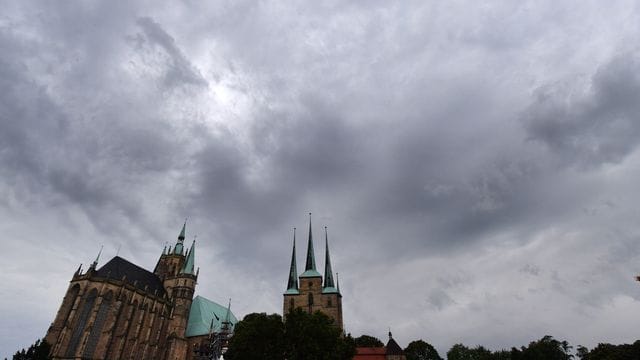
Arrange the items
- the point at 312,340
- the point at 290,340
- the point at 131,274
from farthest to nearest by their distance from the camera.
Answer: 1. the point at 131,274
2. the point at 290,340
3. the point at 312,340

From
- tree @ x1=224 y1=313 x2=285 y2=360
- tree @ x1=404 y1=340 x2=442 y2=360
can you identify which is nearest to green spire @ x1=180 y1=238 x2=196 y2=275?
tree @ x1=224 y1=313 x2=285 y2=360

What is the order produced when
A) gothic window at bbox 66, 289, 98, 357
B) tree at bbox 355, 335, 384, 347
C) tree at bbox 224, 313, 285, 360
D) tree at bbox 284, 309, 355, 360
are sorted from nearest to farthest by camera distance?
tree at bbox 284, 309, 355, 360 → tree at bbox 224, 313, 285, 360 → gothic window at bbox 66, 289, 98, 357 → tree at bbox 355, 335, 384, 347

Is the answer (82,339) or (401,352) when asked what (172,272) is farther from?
(401,352)

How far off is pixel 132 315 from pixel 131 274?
8320 millimetres

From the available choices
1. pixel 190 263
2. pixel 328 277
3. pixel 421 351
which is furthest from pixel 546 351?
pixel 190 263

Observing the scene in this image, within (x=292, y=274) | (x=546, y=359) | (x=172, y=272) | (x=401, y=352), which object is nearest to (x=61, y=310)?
(x=172, y=272)

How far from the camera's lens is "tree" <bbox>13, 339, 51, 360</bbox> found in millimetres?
42466

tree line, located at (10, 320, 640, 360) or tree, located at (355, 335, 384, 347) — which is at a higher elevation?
tree, located at (355, 335, 384, 347)

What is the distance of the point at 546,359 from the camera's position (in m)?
75.2

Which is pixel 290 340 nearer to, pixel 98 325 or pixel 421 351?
pixel 98 325

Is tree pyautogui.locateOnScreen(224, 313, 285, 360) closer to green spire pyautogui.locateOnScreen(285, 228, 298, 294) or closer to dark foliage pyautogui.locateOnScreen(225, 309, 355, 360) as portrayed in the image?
dark foliage pyautogui.locateOnScreen(225, 309, 355, 360)

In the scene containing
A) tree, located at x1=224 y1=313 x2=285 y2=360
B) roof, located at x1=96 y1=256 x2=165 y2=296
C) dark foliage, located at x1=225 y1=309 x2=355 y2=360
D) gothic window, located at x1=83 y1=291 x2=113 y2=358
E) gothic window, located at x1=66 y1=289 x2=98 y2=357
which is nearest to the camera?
dark foliage, located at x1=225 y1=309 x2=355 y2=360

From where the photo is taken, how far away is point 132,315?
60.4 metres

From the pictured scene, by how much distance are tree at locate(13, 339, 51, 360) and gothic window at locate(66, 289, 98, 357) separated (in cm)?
539
